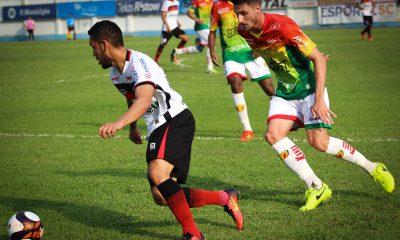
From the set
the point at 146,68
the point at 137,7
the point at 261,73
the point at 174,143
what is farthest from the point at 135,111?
the point at 137,7

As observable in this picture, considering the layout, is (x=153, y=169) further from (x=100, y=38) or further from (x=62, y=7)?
(x=62, y=7)

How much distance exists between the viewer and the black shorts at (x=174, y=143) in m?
5.67

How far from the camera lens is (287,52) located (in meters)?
6.98

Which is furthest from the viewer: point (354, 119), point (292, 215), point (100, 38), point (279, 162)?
point (354, 119)

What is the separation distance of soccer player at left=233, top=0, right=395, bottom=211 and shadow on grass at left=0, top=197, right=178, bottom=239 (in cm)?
144

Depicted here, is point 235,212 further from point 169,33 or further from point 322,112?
point 169,33

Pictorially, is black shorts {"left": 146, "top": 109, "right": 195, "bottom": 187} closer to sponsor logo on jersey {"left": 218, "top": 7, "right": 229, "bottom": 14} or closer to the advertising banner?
sponsor logo on jersey {"left": 218, "top": 7, "right": 229, "bottom": 14}

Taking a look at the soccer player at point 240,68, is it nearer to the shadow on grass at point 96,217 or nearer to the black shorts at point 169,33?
the shadow on grass at point 96,217

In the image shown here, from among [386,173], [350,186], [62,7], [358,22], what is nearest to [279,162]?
[350,186]

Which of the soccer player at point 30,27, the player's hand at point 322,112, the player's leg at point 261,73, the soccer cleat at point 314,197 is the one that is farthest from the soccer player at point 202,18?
the soccer player at point 30,27

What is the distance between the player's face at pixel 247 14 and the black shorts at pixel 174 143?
4.51 ft

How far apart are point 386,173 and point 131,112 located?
322 cm

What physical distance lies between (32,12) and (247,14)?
208 ft

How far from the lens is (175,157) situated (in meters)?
5.69
